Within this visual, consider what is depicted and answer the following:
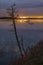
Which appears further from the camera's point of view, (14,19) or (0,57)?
(0,57)

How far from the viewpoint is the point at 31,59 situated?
1.12m

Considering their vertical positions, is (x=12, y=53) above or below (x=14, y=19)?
below

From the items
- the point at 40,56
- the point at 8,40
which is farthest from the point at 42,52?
the point at 8,40

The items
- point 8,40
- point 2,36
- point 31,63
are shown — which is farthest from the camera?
point 2,36

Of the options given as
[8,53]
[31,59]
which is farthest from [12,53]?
[31,59]

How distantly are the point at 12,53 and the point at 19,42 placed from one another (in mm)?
363

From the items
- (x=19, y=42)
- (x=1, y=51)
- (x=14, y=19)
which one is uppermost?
(x=14, y=19)

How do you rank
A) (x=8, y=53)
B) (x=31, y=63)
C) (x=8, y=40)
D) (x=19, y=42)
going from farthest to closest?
(x=8, y=40) < (x=8, y=53) < (x=19, y=42) < (x=31, y=63)

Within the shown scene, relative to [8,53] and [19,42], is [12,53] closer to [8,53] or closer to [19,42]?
[8,53]

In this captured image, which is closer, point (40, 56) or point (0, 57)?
point (40, 56)

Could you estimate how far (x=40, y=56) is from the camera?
1.13m

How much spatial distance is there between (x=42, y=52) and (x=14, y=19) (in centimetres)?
29

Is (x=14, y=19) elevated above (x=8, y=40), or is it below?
above

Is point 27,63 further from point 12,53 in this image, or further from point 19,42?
point 12,53
